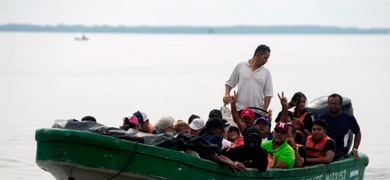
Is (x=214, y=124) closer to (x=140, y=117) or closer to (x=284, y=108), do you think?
(x=284, y=108)

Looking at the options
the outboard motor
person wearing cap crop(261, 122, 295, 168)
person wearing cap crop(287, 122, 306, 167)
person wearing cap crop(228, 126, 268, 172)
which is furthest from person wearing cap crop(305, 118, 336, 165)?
the outboard motor

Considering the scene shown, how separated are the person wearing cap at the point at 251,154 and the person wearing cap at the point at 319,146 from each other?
145cm

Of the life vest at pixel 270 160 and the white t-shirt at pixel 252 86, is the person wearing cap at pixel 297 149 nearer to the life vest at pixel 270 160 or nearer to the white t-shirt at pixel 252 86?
the life vest at pixel 270 160

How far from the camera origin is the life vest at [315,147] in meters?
14.2

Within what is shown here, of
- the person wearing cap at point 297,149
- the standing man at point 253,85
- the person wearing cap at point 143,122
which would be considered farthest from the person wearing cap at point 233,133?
the standing man at point 253,85

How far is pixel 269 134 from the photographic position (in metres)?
14.3

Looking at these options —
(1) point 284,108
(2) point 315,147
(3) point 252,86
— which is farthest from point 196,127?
(3) point 252,86

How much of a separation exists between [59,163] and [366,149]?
1345 centimetres

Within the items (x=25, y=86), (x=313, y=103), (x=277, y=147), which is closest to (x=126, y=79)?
(x=25, y=86)

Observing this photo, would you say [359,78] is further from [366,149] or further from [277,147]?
[277,147]

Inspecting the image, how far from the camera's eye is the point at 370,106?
1431 inches

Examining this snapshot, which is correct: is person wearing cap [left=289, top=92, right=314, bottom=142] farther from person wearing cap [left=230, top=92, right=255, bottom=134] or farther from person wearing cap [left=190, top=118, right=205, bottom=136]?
person wearing cap [left=190, top=118, right=205, bottom=136]

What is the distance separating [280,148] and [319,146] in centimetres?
118

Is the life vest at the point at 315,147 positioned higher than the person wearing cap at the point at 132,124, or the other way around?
the person wearing cap at the point at 132,124
